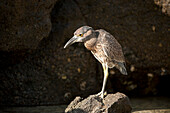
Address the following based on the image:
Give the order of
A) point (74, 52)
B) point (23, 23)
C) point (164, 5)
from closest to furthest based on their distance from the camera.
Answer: point (23, 23) → point (164, 5) → point (74, 52)

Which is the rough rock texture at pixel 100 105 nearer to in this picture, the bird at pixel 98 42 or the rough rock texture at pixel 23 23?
the bird at pixel 98 42

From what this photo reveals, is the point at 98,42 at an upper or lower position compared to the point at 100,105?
upper

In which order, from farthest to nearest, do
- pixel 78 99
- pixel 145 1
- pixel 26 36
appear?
pixel 145 1, pixel 26 36, pixel 78 99

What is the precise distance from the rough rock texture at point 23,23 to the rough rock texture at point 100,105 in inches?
53.9

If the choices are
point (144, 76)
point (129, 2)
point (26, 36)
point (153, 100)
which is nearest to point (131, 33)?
point (129, 2)

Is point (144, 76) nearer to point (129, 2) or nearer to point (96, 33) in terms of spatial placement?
point (129, 2)

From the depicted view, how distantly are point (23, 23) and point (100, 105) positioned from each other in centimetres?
173

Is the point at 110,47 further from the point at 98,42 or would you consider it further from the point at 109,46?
the point at 98,42

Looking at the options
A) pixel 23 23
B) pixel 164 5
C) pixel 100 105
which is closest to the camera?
pixel 100 105

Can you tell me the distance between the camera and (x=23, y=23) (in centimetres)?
423

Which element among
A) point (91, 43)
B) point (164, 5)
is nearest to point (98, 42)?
point (91, 43)

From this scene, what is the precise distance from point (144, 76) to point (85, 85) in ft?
3.69

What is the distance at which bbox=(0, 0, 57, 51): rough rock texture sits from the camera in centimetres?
406

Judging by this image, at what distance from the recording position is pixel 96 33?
3662 millimetres
